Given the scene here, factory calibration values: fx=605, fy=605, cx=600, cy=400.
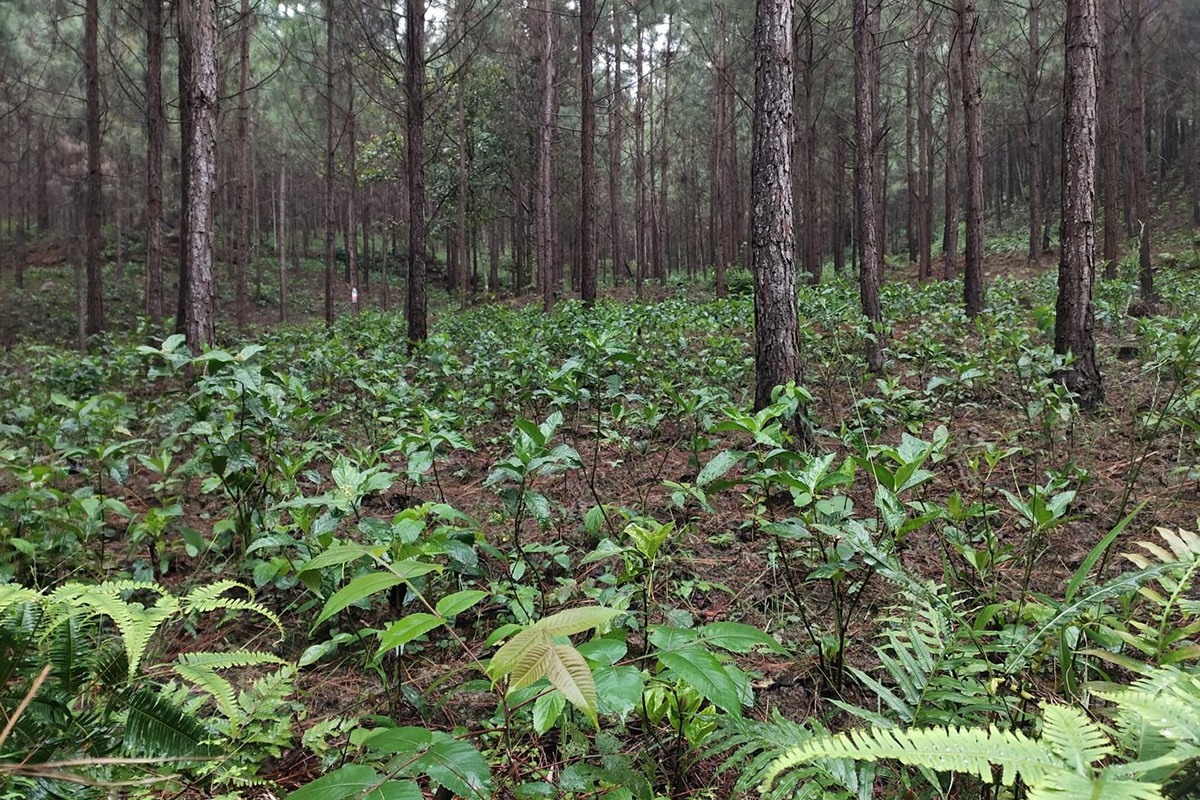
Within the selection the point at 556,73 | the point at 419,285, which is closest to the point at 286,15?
the point at 556,73

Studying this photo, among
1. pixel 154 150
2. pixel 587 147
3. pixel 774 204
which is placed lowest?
pixel 774 204

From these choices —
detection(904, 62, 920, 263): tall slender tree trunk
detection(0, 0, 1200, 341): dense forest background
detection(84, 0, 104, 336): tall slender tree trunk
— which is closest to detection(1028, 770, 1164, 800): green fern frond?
detection(0, 0, 1200, 341): dense forest background

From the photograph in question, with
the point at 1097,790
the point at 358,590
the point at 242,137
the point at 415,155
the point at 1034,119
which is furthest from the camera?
the point at 1034,119

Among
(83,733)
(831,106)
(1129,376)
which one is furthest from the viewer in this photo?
(831,106)

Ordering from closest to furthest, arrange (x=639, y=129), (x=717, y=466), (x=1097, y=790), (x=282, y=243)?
(x=1097, y=790) → (x=717, y=466) → (x=639, y=129) → (x=282, y=243)

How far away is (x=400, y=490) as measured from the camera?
4.24 m

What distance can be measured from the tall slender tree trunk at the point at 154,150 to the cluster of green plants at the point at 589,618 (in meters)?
8.31

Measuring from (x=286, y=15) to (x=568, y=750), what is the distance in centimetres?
2133

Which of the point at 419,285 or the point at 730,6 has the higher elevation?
the point at 730,6

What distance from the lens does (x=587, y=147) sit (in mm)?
12211

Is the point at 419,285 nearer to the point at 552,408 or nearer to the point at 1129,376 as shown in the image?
the point at 552,408

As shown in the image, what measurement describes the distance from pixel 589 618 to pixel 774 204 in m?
3.93

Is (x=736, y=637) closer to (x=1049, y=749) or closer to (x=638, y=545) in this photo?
(x=638, y=545)

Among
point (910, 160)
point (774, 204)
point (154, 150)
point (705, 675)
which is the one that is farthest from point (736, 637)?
point (910, 160)
